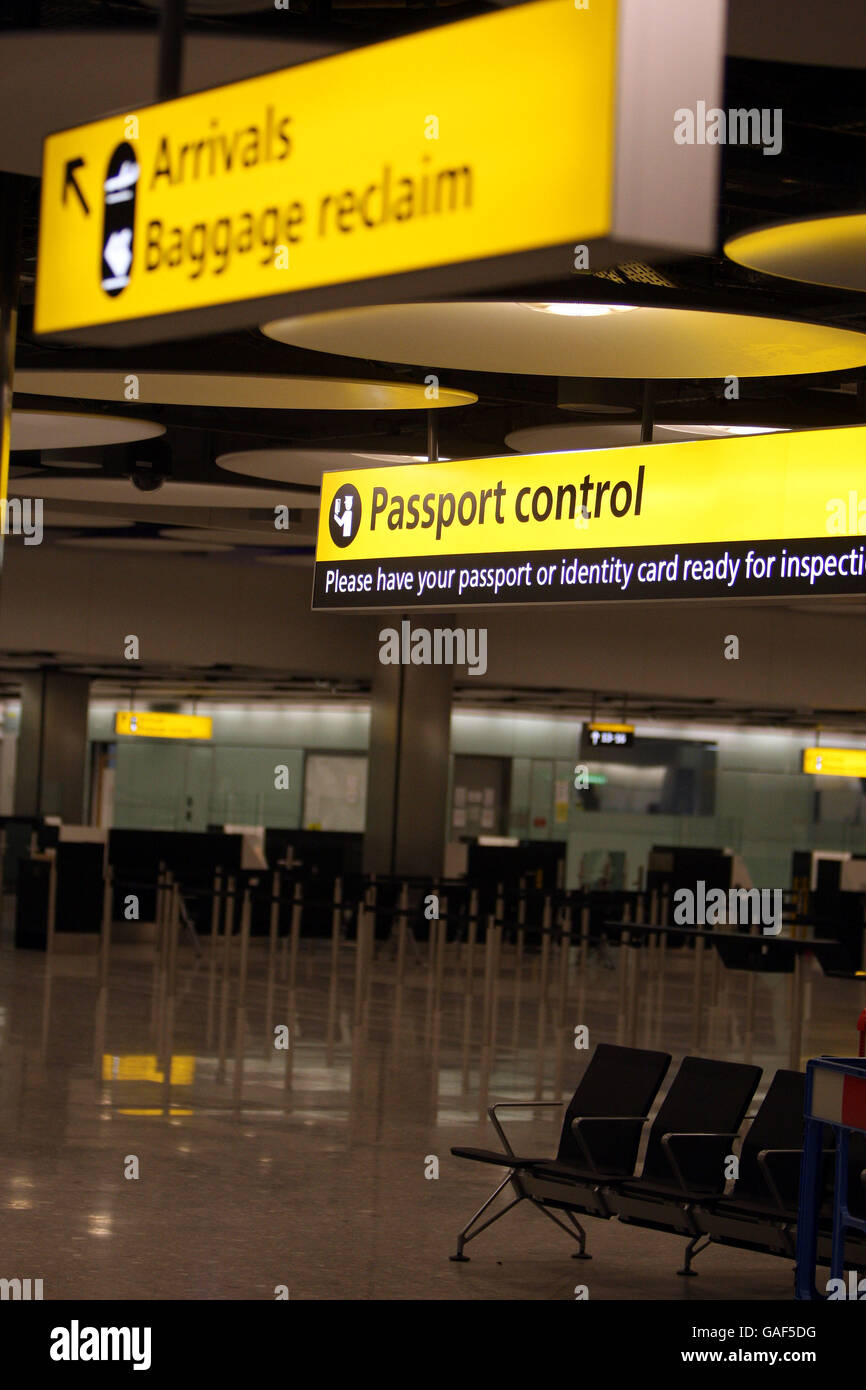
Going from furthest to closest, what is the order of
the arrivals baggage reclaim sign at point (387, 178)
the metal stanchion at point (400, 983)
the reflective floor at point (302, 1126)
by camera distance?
the metal stanchion at point (400, 983), the reflective floor at point (302, 1126), the arrivals baggage reclaim sign at point (387, 178)

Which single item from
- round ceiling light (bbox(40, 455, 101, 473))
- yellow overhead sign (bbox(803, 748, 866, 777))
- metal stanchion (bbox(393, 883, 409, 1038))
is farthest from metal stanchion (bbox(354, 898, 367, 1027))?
yellow overhead sign (bbox(803, 748, 866, 777))

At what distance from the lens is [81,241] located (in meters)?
3.41

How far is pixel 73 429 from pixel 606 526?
450 cm

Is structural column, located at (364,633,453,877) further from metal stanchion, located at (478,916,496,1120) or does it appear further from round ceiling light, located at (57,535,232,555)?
metal stanchion, located at (478,916,496,1120)

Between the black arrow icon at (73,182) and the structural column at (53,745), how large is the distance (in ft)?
79.2

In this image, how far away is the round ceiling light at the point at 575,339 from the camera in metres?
6.97

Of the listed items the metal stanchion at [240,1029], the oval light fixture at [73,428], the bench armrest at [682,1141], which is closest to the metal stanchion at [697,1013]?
the metal stanchion at [240,1029]

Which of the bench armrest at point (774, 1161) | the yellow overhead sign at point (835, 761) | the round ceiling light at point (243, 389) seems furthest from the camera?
the yellow overhead sign at point (835, 761)

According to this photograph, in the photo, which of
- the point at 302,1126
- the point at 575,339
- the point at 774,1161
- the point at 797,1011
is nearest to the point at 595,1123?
the point at 774,1161

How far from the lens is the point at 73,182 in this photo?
340 centimetres

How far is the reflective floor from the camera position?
6957 millimetres

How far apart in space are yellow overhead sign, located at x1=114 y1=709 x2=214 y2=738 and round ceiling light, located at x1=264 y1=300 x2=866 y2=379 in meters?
25.0

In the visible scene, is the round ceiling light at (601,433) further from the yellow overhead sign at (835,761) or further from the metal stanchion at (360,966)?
the yellow overhead sign at (835,761)
